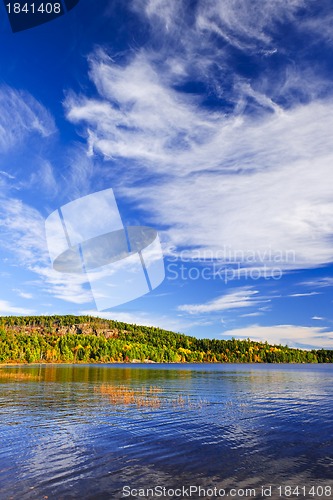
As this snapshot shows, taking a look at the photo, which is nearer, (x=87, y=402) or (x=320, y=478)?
(x=320, y=478)

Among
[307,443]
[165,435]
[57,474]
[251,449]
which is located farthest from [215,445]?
[57,474]

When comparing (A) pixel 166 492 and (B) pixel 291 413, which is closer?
(A) pixel 166 492

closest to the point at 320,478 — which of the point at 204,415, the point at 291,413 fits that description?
the point at 204,415

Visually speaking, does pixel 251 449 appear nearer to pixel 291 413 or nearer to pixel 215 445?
pixel 215 445

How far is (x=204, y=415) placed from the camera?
38.5 metres

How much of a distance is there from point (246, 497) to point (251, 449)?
9015 millimetres

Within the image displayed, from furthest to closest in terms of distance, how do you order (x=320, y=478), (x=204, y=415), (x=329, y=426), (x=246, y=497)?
(x=204, y=415)
(x=329, y=426)
(x=320, y=478)
(x=246, y=497)

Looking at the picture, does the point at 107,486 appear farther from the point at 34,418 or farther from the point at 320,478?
the point at 34,418

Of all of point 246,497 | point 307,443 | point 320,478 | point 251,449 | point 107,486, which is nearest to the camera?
point 246,497

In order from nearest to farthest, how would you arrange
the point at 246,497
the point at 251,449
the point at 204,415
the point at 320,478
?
the point at 246,497
the point at 320,478
the point at 251,449
the point at 204,415

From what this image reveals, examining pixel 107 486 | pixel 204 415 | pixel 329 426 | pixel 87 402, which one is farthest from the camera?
pixel 87 402

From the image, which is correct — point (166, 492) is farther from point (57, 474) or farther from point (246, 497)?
point (57, 474)

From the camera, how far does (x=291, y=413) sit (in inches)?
1609

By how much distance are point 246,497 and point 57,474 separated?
9496 mm
